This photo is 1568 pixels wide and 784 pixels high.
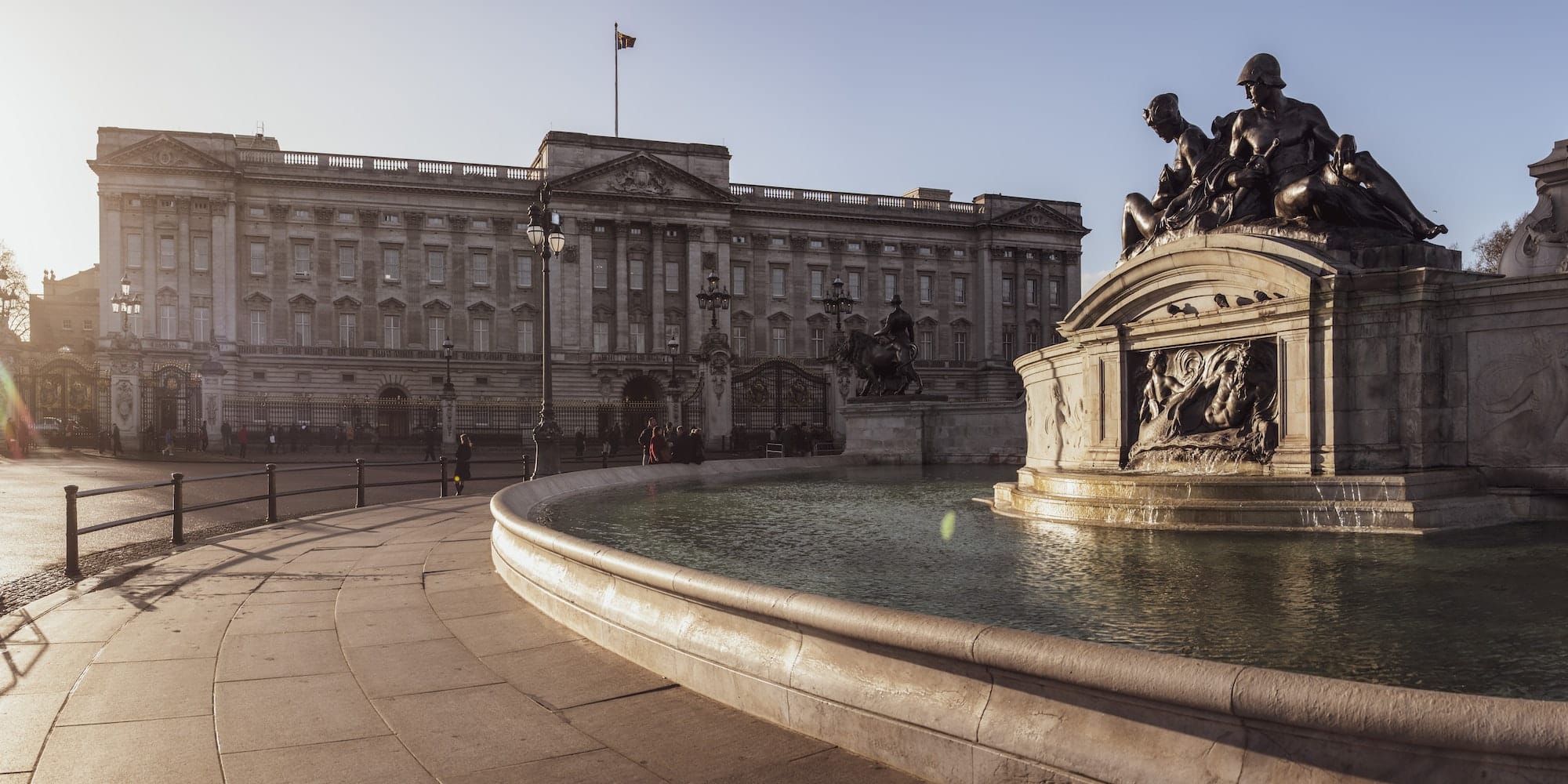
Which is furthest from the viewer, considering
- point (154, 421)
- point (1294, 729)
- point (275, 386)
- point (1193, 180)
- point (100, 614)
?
point (275, 386)

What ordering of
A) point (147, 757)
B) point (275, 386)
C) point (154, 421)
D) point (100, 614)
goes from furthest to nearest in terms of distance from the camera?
point (275, 386) < point (154, 421) < point (100, 614) < point (147, 757)

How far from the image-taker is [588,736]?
4109 mm

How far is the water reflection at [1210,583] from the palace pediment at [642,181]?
55100 mm

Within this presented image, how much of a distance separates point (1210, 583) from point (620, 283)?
5979cm

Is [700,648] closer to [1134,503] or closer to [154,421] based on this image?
[1134,503]

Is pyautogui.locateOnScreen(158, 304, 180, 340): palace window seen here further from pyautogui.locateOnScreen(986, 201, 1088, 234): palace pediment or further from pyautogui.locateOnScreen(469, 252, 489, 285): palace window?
pyautogui.locateOnScreen(986, 201, 1088, 234): palace pediment

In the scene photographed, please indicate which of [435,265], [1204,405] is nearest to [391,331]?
[435,265]

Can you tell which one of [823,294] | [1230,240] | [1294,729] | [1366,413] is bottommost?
[1294,729]

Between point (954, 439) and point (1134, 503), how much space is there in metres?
13.0

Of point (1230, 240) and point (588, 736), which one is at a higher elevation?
point (1230, 240)

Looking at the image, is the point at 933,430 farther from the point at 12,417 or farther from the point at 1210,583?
the point at 12,417

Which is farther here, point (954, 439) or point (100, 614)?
point (954, 439)

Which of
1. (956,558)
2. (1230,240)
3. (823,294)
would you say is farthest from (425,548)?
(823,294)

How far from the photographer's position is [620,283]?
63469mm
